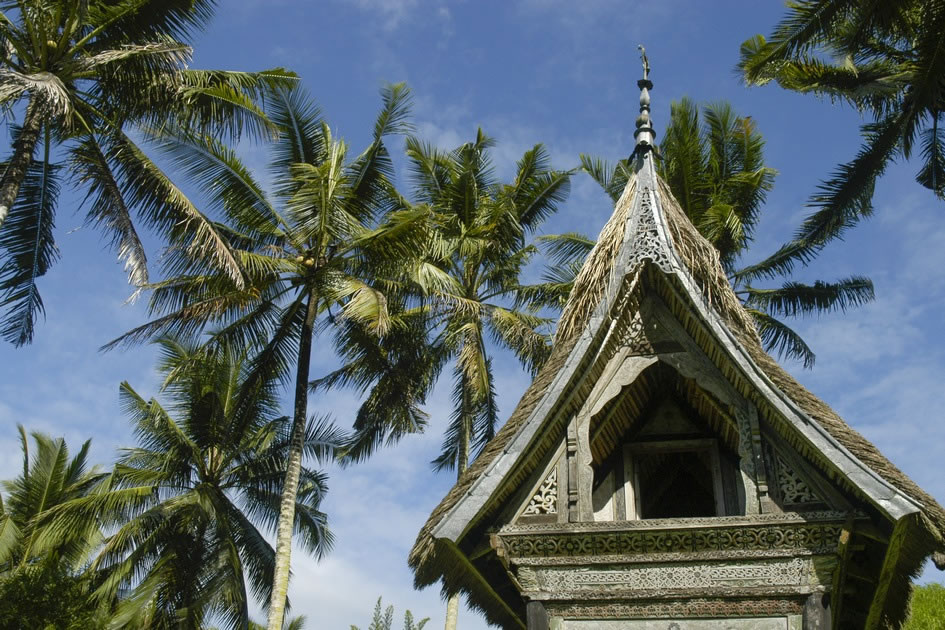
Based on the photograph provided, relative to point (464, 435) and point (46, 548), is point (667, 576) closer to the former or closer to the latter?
point (464, 435)

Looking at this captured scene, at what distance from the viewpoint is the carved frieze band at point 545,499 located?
28.1 feet

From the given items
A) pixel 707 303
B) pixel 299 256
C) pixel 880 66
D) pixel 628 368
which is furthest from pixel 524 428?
pixel 880 66

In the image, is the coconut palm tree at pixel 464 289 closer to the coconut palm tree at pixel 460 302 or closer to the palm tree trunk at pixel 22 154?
the coconut palm tree at pixel 460 302

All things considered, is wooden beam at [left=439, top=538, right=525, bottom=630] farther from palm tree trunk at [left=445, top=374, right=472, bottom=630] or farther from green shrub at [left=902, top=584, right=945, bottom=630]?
green shrub at [left=902, top=584, right=945, bottom=630]

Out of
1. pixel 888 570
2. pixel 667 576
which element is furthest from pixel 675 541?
pixel 888 570

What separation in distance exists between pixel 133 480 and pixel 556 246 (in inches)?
514

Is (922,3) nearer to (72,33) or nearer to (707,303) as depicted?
(707,303)

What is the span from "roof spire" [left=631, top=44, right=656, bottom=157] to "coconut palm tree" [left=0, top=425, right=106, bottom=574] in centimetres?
2016

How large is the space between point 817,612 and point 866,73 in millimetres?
16423

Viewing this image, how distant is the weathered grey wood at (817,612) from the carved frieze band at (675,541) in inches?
14.1

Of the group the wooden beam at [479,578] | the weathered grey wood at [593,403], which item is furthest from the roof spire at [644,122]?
the wooden beam at [479,578]

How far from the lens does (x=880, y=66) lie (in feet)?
71.2

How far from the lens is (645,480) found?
33.0 feet

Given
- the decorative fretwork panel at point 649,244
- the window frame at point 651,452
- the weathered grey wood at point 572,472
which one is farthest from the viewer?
the window frame at point 651,452
